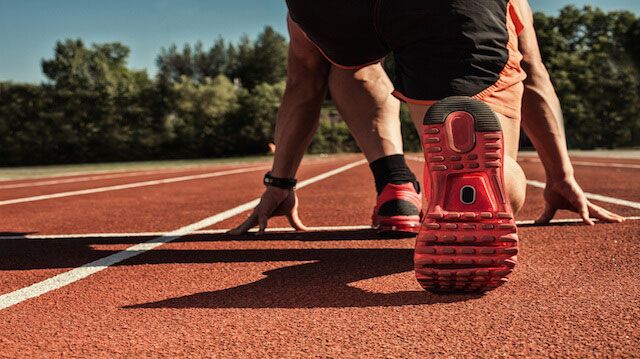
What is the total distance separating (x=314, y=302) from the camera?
73.7 inches

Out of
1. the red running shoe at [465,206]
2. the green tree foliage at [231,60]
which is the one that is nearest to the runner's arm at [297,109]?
the red running shoe at [465,206]

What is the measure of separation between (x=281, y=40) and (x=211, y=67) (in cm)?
1121

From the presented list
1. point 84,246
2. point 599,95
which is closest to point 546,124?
point 84,246

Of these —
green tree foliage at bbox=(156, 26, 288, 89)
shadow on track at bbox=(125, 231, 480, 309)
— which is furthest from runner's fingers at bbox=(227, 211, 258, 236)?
green tree foliage at bbox=(156, 26, 288, 89)

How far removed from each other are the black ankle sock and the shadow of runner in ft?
1.62

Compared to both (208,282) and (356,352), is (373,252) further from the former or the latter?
(356,352)

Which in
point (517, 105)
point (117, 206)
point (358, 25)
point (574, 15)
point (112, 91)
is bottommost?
point (117, 206)

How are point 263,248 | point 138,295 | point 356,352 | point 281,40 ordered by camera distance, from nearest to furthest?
1. point 356,352
2. point 138,295
3. point 263,248
4. point 281,40

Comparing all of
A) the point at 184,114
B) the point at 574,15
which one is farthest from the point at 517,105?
the point at 574,15

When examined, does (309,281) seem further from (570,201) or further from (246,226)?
(570,201)

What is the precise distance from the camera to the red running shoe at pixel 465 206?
171 cm

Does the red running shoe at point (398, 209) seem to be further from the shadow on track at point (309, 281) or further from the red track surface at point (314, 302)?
the shadow on track at point (309, 281)

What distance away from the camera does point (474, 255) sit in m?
1.70

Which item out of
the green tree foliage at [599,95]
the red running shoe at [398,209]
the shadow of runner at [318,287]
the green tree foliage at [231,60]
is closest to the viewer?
the shadow of runner at [318,287]
